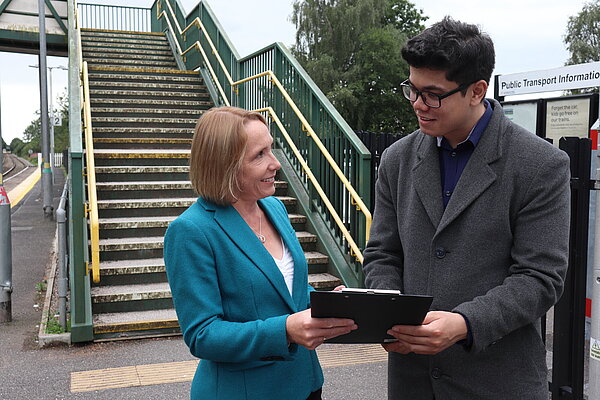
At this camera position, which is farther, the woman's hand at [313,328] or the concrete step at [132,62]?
the concrete step at [132,62]

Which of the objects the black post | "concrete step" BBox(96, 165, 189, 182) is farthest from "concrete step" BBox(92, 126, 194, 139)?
the black post

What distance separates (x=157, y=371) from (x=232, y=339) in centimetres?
304

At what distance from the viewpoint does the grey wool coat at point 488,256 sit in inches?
67.4

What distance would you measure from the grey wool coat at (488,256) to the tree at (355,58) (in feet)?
103

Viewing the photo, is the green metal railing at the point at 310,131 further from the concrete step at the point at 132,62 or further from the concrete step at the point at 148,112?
the concrete step at the point at 132,62

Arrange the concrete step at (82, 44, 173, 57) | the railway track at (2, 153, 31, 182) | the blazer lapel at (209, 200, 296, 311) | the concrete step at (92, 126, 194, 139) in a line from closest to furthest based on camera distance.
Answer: the blazer lapel at (209, 200, 296, 311)
the concrete step at (92, 126, 194, 139)
the concrete step at (82, 44, 173, 57)
the railway track at (2, 153, 31, 182)

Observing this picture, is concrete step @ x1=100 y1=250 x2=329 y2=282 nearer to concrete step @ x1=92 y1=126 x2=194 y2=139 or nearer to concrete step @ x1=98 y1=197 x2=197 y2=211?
concrete step @ x1=98 y1=197 x2=197 y2=211

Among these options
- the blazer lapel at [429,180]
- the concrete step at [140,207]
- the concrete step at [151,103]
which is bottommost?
the concrete step at [140,207]

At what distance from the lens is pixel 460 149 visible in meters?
1.92

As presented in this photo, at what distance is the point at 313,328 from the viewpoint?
1.70 m

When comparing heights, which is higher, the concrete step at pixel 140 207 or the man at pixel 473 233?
the man at pixel 473 233

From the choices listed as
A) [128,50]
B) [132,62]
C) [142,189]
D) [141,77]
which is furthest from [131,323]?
[128,50]

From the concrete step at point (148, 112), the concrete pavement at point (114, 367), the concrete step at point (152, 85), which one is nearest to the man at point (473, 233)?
the concrete pavement at point (114, 367)

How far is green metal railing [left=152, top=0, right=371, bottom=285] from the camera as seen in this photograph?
20.4 feet
